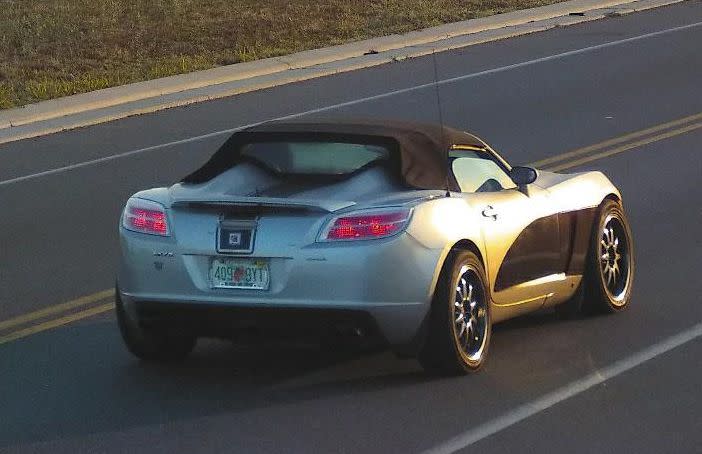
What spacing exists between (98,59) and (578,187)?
14974mm

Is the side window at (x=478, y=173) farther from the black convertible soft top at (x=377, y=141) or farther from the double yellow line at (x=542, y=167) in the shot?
the double yellow line at (x=542, y=167)

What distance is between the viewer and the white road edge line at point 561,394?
7.47m

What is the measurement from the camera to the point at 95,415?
8.05 m

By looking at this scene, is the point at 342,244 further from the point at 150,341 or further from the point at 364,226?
the point at 150,341

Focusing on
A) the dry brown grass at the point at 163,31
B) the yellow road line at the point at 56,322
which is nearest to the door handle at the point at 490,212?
the yellow road line at the point at 56,322

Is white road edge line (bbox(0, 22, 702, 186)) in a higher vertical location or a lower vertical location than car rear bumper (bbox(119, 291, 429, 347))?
lower

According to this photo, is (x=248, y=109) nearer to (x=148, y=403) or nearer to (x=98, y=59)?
(x=98, y=59)

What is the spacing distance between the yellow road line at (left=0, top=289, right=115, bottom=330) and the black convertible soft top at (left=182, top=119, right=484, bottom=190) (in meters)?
1.88

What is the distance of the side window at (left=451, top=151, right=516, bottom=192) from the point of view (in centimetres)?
928

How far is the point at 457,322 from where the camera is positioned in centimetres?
856

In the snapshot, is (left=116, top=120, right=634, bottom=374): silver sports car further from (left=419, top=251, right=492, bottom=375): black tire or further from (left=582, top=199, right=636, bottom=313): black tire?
(left=582, top=199, right=636, bottom=313): black tire

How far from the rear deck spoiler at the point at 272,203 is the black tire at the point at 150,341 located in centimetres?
69

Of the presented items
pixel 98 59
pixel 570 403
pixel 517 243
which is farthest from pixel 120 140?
pixel 570 403

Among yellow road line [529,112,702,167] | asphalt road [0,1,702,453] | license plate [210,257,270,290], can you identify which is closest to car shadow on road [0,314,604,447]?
asphalt road [0,1,702,453]
